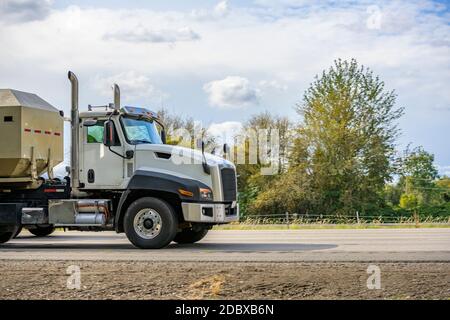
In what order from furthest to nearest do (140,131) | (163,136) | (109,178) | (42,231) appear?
(42,231), (163,136), (140,131), (109,178)

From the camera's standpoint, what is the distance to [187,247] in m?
16.4

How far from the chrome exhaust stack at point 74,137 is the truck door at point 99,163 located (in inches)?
5.3

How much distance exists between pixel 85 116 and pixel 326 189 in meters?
35.6

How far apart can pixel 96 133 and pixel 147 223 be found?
7.96 feet

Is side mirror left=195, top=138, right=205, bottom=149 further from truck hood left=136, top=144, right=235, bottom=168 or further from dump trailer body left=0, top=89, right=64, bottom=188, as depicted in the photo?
dump trailer body left=0, top=89, right=64, bottom=188

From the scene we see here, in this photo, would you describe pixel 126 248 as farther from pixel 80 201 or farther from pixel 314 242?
pixel 314 242

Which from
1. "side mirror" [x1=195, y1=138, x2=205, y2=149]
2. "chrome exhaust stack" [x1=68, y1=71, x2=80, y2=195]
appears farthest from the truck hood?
"chrome exhaust stack" [x1=68, y1=71, x2=80, y2=195]

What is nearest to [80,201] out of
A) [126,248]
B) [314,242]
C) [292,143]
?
[126,248]

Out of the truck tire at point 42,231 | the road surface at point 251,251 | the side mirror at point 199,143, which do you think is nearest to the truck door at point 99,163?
the road surface at point 251,251

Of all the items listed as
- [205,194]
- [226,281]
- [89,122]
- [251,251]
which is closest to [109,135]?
[89,122]

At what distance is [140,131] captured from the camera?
54.6 ft

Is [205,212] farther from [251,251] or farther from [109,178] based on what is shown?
[109,178]

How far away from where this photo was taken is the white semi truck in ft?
51.7
